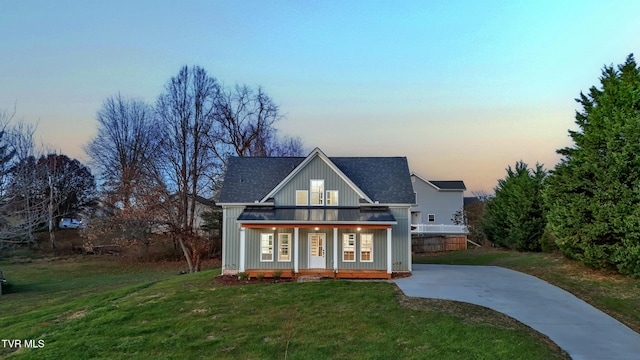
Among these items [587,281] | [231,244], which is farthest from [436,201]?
[231,244]

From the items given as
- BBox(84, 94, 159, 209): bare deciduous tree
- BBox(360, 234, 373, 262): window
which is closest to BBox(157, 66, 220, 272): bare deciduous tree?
BBox(84, 94, 159, 209): bare deciduous tree

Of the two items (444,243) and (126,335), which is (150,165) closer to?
(126,335)

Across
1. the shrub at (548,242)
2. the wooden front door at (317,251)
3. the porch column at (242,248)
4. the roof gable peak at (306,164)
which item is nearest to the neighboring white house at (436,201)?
the shrub at (548,242)

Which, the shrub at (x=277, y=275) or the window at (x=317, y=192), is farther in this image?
the window at (x=317, y=192)

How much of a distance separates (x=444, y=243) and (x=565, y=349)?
2394 centimetres

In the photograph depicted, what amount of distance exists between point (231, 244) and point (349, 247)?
5.44 m

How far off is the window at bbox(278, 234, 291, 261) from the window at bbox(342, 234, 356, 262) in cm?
252

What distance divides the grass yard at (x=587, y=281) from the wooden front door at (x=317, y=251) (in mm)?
9392

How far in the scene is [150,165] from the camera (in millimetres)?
27891

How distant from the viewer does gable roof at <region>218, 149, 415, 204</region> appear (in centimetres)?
1834

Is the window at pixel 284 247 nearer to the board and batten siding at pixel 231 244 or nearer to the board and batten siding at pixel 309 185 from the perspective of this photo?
the board and batten siding at pixel 309 185

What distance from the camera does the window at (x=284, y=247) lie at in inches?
690

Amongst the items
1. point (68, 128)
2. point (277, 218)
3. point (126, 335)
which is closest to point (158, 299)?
point (126, 335)

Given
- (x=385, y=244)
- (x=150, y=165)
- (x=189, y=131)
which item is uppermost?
(x=189, y=131)
